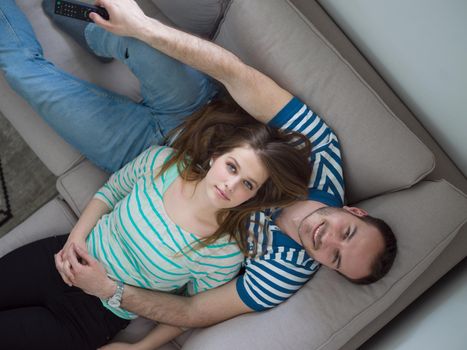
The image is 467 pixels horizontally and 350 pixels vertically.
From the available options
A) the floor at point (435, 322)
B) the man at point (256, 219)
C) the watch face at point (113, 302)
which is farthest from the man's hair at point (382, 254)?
the watch face at point (113, 302)

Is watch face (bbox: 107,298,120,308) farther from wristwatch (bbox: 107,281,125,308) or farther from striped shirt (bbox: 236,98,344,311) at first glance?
striped shirt (bbox: 236,98,344,311)

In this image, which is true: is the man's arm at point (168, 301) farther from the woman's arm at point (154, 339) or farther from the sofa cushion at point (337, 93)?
the sofa cushion at point (337, 93)

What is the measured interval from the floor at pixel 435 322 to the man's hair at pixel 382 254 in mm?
239

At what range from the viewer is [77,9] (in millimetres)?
1271

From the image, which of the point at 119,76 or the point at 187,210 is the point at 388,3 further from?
the point at 119,76

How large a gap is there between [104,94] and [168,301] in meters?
0.73

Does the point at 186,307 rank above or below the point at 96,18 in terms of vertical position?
below

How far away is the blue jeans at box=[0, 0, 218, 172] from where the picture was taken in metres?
1.38

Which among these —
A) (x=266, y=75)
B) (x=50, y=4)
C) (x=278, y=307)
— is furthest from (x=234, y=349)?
(x=50, y=4)

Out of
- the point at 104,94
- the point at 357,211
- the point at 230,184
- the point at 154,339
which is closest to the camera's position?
the point at 230,184

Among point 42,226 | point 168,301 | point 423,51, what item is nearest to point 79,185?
point 42,226

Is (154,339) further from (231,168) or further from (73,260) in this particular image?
(231,168)

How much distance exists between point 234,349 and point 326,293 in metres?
0.30

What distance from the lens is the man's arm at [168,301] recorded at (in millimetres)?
1280
